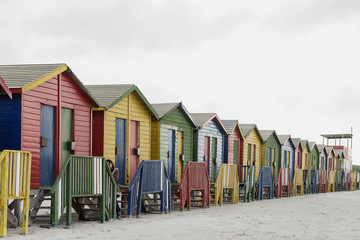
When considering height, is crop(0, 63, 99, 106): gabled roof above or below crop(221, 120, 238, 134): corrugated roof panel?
above

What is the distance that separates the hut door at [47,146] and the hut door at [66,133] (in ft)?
1.26

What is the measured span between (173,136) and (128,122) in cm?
344

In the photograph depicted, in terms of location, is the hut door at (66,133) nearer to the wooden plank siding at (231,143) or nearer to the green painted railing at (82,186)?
the green painted railing at (82,186)

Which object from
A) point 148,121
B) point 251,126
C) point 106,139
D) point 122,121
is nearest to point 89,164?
A: point 106,139

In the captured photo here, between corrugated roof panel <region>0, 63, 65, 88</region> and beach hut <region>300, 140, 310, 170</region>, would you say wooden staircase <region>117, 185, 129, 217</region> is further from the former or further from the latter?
beach hut <region>300, 140, 310, 170</region>

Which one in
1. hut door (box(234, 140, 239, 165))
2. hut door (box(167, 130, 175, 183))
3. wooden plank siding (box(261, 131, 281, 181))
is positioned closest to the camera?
hut door (box(167, 130, 175, 183))

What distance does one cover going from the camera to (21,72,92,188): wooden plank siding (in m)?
13.2

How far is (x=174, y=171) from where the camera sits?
21219mm

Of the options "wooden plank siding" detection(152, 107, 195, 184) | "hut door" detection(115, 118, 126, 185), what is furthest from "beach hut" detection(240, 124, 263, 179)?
"hut door" detection(115, 118, 126, 185)

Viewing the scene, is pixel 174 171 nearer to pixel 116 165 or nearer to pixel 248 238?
pixel 116 165

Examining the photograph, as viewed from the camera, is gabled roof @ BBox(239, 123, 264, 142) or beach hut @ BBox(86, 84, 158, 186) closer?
beach hut @ BBox(86, 84, 158, 186)

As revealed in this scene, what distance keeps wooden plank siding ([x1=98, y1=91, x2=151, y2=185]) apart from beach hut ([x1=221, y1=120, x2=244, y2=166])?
7387 mm

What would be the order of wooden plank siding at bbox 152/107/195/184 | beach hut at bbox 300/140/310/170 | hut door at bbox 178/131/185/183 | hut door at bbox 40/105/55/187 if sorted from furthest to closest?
beach hut at bbox 300/140/310/170 → hut door at bbox 178/131/185/183 → wooden plank siding at bbox 152/107/195/184 → hut door at bbox 40/105/55/187

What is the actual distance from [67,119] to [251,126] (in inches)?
678
